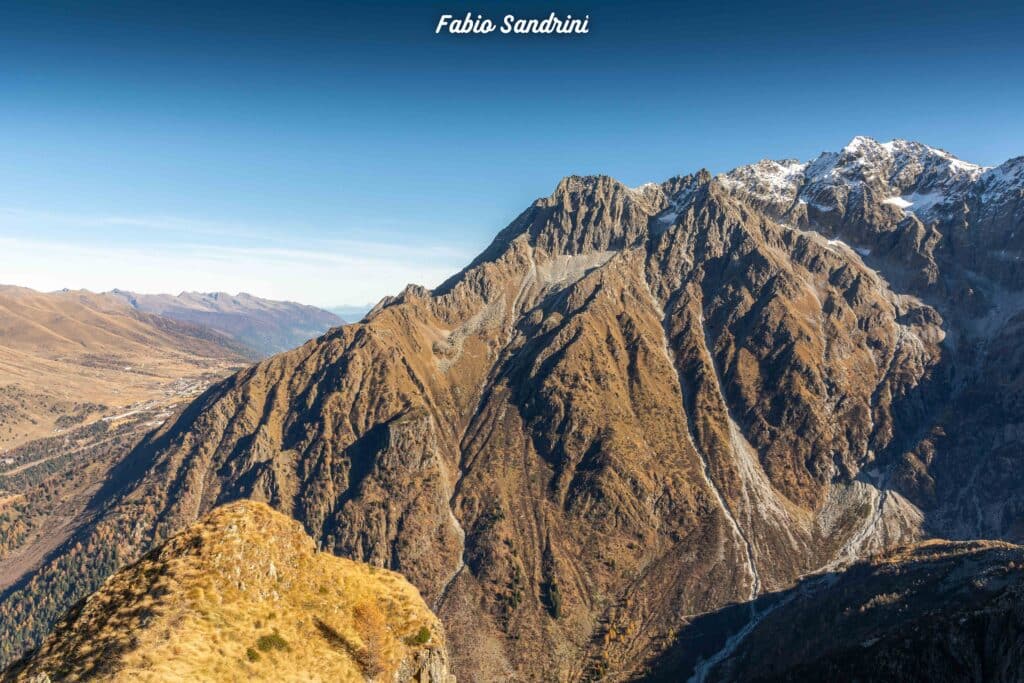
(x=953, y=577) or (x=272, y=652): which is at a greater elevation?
(x=272, y=652)

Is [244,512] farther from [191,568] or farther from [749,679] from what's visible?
[749,679]

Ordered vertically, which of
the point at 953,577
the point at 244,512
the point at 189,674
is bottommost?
the point at 953,577

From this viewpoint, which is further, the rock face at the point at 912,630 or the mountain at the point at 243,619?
the rock face at the point at 912,630

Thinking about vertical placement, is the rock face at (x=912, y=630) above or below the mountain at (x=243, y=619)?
below

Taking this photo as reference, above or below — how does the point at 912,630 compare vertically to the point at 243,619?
below

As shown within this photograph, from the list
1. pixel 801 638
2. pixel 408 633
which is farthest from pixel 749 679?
pixel 408 633

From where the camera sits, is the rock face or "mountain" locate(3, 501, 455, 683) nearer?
"mountain" locate(3, 501, 455, 683)

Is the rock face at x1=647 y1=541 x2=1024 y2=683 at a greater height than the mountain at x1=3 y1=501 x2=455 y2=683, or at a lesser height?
lesser

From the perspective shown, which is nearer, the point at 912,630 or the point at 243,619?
the point at 243,619
